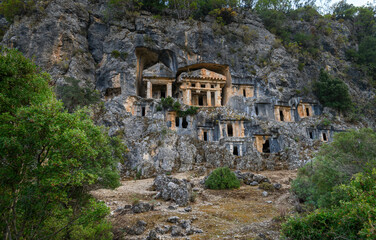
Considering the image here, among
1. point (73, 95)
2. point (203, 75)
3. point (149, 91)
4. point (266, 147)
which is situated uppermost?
point (203, 75)

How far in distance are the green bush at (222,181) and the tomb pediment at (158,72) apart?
1779 centimetres

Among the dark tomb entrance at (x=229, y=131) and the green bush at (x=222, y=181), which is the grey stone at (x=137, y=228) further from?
the dark tomb entrance at (x=229, y=131)

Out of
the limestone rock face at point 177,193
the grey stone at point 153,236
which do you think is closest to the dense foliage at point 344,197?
the grey stone at point 153,236

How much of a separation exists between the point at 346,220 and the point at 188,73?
92.9ft

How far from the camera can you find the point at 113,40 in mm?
31062

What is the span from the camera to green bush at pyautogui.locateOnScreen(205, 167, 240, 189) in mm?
16688

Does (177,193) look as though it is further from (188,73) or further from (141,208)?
(188,73)

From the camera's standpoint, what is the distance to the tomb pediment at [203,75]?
31.7m

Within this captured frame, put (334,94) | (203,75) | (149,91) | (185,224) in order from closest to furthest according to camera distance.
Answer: (185,224) → (149,91) → (334,94) → (203,75)

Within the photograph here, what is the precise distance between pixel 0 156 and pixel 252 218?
983cm

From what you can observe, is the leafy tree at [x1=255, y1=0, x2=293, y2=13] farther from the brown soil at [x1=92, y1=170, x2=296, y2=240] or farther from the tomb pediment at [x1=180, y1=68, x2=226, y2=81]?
the brown soil at [x1=92, y1=170, x2=296, y2=240]

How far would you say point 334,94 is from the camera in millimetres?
30859

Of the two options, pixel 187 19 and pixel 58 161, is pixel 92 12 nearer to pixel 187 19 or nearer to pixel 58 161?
pixel 187 19

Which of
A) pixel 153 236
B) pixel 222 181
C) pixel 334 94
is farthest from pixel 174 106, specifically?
pixel 334 94
